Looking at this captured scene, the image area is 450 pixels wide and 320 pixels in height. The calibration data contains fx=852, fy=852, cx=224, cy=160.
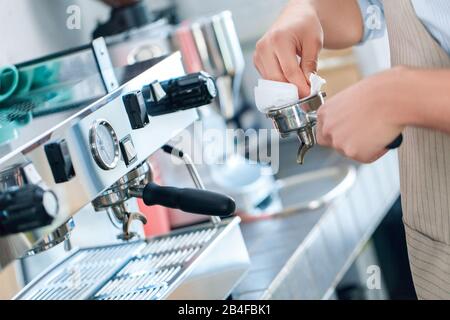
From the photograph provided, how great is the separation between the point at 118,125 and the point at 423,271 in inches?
14.2

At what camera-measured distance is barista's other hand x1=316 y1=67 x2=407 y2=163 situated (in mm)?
709

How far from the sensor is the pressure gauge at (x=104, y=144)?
80cm

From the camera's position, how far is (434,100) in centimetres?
70

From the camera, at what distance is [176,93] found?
924mm

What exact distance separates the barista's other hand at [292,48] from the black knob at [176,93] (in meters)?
0.07

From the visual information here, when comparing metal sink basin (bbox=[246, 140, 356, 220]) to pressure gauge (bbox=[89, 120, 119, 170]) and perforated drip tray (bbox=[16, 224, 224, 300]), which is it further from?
pressure gauge (bbox=[89, 120, 119, 170])

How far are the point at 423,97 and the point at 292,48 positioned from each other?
255mm

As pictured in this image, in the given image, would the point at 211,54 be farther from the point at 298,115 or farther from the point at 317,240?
the point at 298,115

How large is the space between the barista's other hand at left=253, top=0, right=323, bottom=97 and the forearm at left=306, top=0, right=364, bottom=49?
0.04 meters

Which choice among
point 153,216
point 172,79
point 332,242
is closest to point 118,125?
point 172,79

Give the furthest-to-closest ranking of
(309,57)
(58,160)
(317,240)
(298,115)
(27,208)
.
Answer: (317,240) → (309,57) → (298,115) → (58,160) → (27,208)

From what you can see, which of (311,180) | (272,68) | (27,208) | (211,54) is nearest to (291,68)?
(272,68)

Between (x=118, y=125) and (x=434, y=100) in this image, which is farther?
(x=118, y=125)
